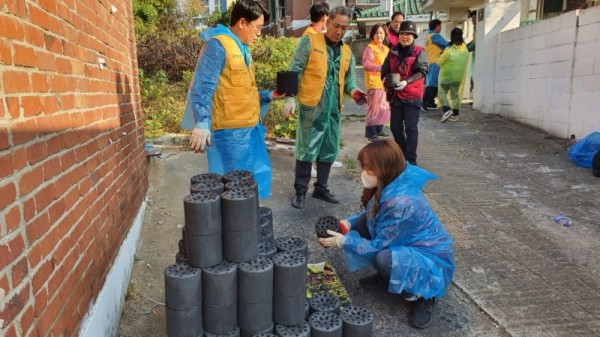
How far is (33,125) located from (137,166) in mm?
2610

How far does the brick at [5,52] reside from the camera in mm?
1328

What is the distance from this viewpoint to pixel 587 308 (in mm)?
2703

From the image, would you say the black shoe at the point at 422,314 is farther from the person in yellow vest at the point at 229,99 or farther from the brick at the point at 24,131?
the brick at the point at 24,131

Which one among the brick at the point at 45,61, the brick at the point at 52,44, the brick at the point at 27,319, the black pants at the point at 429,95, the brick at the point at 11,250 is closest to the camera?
the brick at the point at 11,250

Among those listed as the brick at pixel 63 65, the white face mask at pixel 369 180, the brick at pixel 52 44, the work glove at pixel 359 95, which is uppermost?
the brick at pixel 52 44

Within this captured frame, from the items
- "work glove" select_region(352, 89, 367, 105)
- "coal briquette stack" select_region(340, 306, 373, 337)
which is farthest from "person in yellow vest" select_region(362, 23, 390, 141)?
"coal briquette stack" select_region(340, 306, 373, 337)

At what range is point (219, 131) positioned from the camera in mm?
3131

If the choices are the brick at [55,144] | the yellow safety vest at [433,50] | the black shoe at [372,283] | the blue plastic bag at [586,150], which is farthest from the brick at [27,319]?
the yellow safety vest at [433,50]

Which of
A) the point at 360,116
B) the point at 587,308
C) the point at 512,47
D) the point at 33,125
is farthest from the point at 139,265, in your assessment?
the point at 512,47

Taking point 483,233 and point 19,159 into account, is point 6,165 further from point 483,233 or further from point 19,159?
point 483,233

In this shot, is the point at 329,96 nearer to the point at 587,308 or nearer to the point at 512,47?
the point at 587,308

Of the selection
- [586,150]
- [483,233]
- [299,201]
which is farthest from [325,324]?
[586,150]

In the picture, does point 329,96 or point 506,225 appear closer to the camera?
point 506,225

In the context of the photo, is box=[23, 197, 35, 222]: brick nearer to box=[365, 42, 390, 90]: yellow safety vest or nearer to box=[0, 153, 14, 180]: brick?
box=[0, 153, 14, 180]: brick
